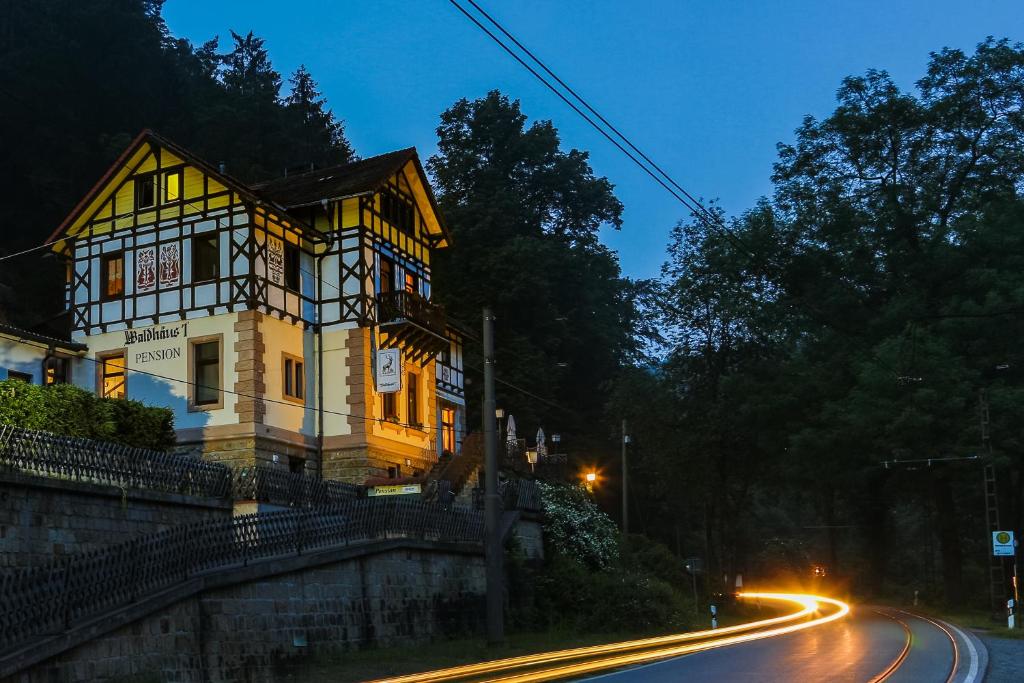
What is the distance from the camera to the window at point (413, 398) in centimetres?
4188

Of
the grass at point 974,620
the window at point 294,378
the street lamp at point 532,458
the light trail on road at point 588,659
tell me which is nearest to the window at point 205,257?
the window at point 294,378

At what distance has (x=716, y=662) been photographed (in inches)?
819

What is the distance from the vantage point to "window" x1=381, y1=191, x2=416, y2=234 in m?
41.3

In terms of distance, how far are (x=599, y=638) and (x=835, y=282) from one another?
29.1 m

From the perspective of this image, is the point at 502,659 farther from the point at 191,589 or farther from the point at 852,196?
the point at 852,196

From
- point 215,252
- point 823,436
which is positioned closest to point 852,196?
point 823,436

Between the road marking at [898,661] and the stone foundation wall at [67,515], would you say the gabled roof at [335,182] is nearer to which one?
the stone foundation wall at [67,515]

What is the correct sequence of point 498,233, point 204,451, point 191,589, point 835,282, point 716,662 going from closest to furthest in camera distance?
point 191,589 → point 716,662 → point 204,451 → point 835,282 → point 498,233

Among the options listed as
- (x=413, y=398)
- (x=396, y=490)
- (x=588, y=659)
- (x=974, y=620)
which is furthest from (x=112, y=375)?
(x=974, y=620)

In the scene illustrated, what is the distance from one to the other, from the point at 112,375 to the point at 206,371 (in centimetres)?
350

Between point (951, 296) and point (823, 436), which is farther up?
point (951, 296)

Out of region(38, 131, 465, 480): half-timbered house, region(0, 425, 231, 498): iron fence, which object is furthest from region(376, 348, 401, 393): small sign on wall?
region(0, 425, 231, 498): iron fence

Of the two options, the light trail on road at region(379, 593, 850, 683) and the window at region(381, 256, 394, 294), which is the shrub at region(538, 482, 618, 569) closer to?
the light trail on road at region(379, 593, 850, 683)

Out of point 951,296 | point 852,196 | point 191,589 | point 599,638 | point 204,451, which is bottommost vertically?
point 599,638
